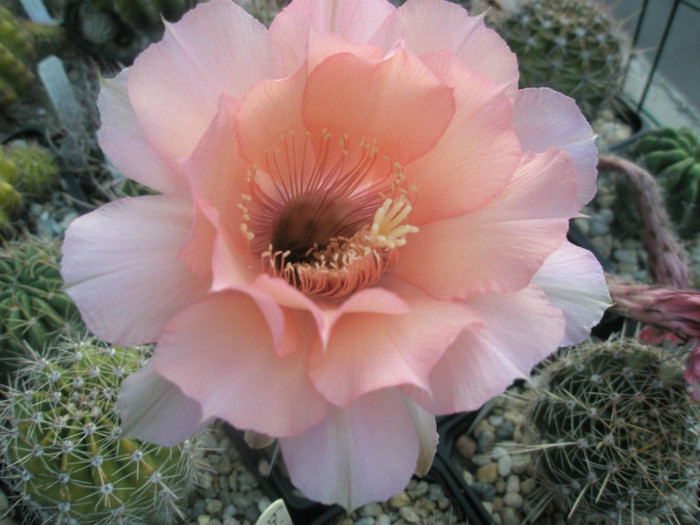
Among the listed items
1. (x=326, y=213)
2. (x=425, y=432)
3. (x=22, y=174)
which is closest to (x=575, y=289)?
(x=425, y=432)

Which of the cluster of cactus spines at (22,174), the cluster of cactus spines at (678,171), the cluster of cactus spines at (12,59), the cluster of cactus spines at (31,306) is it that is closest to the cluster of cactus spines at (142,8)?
the cluster of cactus spines at (12,59)

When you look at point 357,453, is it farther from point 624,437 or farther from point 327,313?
point 624,437

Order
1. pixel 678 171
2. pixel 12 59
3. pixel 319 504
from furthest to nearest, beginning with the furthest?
pixel 12 59, pixel 678 171, pixel 319 504

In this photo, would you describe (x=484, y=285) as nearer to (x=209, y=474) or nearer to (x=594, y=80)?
(x=209, y=474)

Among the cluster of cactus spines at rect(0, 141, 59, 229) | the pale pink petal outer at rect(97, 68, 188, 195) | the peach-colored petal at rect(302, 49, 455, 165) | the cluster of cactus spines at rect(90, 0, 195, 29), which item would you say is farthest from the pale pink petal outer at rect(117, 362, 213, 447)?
the cluster of cactus spines at rect(90, 0, 195, 29)

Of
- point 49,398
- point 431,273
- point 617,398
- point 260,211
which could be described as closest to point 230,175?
point 260,211

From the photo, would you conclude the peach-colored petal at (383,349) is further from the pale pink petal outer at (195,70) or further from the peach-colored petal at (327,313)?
the pale pink petal outer at (195,70)

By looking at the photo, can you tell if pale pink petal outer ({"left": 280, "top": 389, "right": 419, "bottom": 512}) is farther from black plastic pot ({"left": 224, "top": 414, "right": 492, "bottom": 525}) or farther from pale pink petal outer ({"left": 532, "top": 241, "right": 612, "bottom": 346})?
black plastic pot ({"left": 224, "top": 414, "right": 492, "bottom": 525})
